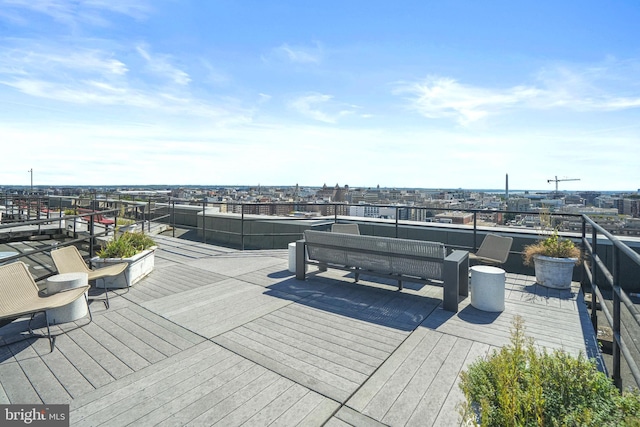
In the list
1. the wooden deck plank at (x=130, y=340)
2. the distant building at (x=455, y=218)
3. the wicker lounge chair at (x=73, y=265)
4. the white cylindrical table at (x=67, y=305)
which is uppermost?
the distant building at (x=455, y=218)

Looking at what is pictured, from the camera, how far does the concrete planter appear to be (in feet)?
16.4

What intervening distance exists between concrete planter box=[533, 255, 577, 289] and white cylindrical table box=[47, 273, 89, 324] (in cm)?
660

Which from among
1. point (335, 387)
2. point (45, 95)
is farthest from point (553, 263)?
point (45, 95)

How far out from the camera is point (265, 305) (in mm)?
4172

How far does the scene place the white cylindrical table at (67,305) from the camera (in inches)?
141

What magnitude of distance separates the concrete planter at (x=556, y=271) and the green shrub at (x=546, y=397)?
12.3 ft

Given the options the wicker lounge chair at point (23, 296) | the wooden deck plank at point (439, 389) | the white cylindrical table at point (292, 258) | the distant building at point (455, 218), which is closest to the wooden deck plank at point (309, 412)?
Answer: the wooden deck plank at point (439, 389)

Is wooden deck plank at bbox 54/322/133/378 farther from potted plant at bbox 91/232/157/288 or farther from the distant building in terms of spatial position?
the distant building

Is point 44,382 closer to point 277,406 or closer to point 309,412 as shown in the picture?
point 277,406

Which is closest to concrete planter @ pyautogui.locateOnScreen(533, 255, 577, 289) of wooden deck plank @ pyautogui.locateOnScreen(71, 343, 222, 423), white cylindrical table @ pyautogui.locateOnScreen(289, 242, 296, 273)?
white cylindrical table @ pyautogui.locateOnScreen(289, 242, 296, 273)

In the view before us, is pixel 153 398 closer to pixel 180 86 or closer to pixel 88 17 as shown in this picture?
pixel 88 17

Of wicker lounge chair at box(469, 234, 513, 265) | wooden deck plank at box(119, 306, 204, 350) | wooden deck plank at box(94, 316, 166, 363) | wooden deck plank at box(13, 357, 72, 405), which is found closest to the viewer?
wooden deck plank at box(13, 357, 72, 405)

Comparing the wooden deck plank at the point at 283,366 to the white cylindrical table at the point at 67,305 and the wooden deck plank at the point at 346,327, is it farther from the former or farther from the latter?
the white cylindrical table at the point at 67,305

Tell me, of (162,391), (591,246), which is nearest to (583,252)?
(591,246)
